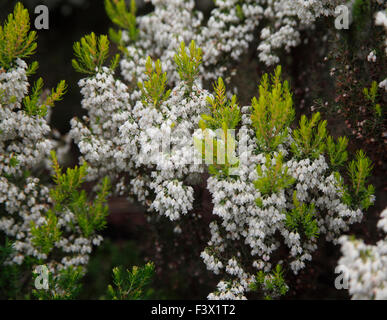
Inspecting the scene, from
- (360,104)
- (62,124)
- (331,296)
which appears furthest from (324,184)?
(62,124)

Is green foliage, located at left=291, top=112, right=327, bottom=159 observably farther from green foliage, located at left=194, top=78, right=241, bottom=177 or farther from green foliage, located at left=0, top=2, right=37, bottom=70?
green foliage, located at left=0, top=2, right=37, bottom=70

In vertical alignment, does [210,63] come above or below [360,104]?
above

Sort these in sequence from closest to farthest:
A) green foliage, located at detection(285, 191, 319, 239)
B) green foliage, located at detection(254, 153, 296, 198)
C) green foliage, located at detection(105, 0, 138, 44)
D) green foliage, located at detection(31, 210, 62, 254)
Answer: green foliage, located at detection(254, 153, 296, 198) → green foliage, located at detection(285, 191, 319, 239) → green foliage, located at detection(31, 210, 62, 254) → green foliage, located at detection(105, 0, 138, 44)

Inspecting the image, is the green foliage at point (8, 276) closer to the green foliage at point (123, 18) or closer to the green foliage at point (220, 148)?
the green foliage at point (220, 148)

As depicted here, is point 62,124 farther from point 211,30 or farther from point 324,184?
point 324,184

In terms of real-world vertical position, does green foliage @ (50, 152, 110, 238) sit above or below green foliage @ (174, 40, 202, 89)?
below

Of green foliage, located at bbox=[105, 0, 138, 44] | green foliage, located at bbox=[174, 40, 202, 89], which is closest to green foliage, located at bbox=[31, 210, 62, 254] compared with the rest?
green foliage, located at bbox=[174, 40, 202, 89]

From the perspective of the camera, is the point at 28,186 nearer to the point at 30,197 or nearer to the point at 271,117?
the point at 30,197

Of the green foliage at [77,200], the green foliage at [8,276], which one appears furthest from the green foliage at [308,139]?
the green foliage at [8,276]
